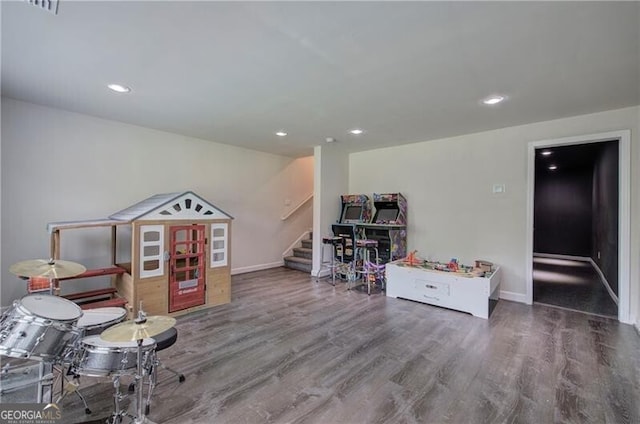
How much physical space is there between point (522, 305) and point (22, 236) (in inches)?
263

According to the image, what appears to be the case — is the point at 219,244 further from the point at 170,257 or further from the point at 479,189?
the point at 479,189

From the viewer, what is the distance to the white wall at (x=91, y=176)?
138 inches

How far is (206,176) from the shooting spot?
536 cm

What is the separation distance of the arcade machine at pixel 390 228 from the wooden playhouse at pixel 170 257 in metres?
2.71

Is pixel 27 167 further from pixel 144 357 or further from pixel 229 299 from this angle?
pixel 144 357

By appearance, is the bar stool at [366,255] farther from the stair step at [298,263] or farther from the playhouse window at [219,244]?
the playhouse window at [219,244]

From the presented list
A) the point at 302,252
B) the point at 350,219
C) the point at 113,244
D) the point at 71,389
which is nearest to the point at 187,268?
the point at 113,244

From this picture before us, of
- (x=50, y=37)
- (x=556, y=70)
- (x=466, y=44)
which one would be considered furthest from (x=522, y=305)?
(x=50, y=37)

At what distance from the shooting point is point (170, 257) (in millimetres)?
3602

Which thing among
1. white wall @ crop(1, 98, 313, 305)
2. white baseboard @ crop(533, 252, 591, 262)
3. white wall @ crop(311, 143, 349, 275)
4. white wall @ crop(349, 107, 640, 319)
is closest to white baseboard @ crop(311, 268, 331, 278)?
white wall @ crop(311, 143, 349, 275)

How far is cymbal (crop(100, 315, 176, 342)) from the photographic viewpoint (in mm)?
1580

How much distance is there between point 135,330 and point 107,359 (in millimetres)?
369

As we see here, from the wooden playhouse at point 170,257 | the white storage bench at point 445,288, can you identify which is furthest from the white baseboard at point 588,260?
the wooden playhouse at point 170,257

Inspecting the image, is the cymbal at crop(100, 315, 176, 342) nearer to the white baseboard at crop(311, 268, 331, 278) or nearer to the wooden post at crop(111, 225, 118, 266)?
the wooden post at crop(111, 225, 118, 266)
